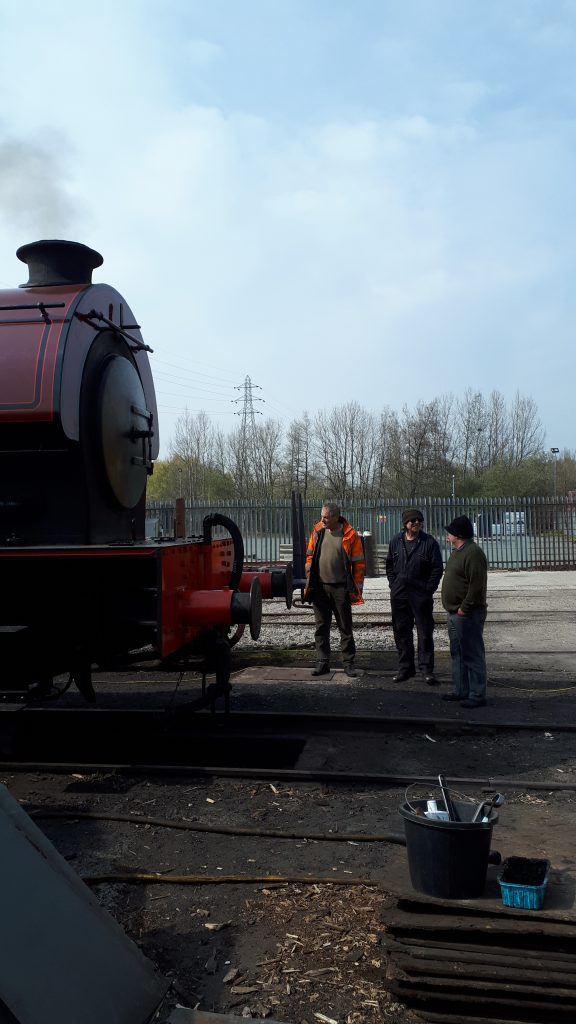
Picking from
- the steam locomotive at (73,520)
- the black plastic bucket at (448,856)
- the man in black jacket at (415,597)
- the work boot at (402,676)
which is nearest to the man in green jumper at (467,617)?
the man in black jacket at (415,597)

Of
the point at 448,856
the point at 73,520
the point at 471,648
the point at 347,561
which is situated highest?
the point at 73,520

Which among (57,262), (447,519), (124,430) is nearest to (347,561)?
(124,430)

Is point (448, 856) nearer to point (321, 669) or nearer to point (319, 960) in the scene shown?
point (319, 960)

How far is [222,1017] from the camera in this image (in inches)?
108

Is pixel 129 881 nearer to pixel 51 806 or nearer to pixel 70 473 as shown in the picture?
pixel 51 806

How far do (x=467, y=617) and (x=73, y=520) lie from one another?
362cm

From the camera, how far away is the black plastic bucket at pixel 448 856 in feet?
10.1

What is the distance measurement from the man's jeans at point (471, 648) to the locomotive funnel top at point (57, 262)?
4162 mm

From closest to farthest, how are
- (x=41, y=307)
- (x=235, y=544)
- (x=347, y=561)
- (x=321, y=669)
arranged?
1. (x=41, y=307)
2. (x=235, y=544)
3. (x=321, y=669)
4. (x=347, y=561)

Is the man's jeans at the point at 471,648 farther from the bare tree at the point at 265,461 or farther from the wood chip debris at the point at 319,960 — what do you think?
the bare tree at the point at 265,461

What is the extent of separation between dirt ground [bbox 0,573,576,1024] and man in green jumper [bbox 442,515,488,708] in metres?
0.23

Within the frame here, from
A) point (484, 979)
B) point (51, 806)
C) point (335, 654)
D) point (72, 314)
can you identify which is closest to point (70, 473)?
point (72, 314)

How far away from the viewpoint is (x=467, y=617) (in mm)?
7090

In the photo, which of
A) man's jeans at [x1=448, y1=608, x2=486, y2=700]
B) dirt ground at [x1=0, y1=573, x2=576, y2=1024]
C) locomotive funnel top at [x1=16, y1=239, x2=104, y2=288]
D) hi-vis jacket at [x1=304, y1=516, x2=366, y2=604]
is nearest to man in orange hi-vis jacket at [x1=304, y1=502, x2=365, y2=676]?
hi-vis jacket at [x1=304, y1=516, x2=366, y2=604]
